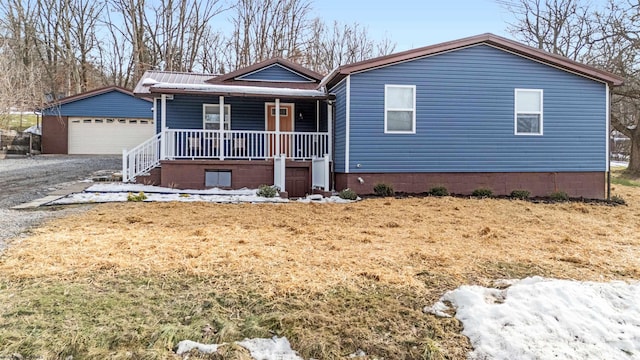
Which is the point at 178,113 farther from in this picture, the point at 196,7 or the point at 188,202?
the point at 196,7

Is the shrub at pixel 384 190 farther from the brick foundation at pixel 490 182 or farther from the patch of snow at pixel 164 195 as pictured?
the patch of snow at pixel 164 195

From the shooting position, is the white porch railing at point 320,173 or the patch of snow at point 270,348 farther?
the white porch railing at point 320,173

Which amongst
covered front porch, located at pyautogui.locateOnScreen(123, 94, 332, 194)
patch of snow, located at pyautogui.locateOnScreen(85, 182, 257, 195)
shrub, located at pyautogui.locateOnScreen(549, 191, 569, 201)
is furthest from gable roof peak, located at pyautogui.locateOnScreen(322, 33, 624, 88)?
patch of snow, located at pyautogui.locateOnScreen(85, 182, 257, 195)

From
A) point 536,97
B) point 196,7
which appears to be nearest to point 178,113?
point 536,97

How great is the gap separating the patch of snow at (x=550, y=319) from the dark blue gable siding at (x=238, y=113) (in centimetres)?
1011

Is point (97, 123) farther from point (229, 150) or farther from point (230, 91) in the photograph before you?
point (230, 91)

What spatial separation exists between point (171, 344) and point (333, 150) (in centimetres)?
919

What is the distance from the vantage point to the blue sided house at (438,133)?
10.4 metres

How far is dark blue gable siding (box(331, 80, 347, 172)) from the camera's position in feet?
34.7

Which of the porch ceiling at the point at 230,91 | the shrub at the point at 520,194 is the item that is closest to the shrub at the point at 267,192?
the porch ceiling at the point at 230,91

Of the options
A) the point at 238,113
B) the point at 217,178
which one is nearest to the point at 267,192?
the point at 217,178

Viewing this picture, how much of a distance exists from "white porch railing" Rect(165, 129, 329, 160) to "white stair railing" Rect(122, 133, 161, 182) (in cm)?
50

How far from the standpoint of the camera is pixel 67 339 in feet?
8.87

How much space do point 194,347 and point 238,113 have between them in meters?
11.0
